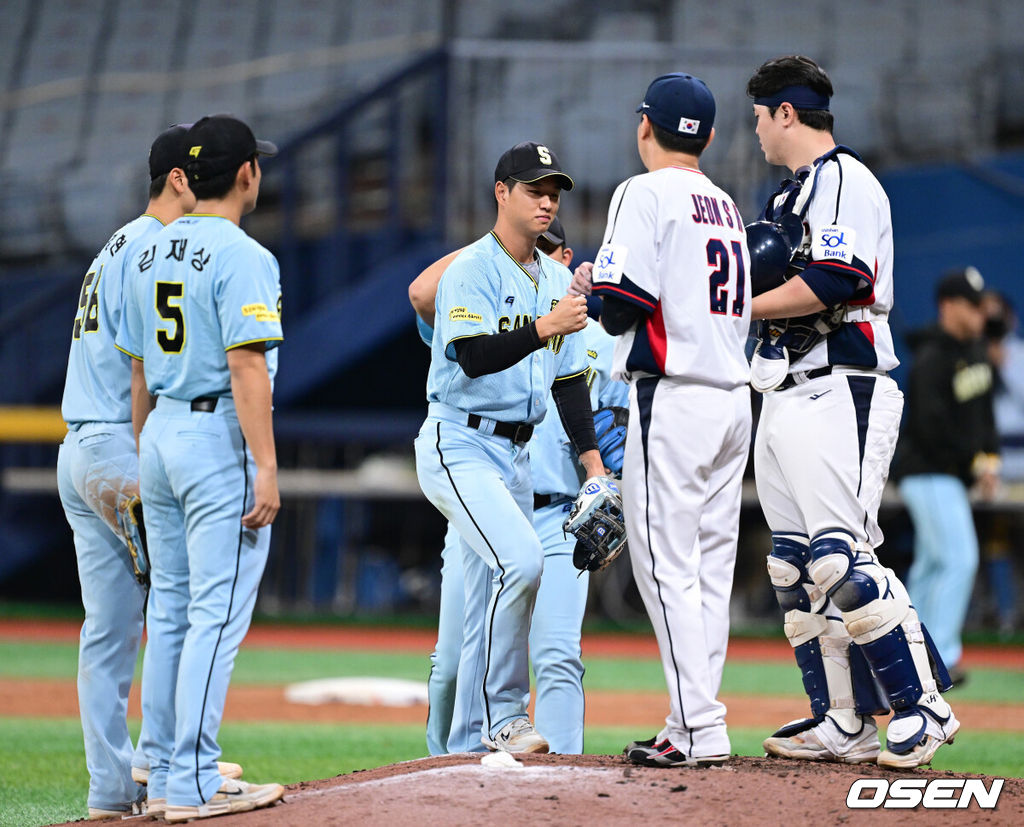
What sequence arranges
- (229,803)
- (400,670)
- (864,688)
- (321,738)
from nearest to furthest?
1. (229,803)
2. (864,688)
3. (321,738)
4. (400,670)

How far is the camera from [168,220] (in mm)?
4766

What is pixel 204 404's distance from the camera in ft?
13.4

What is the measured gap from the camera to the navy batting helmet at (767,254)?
174 inches

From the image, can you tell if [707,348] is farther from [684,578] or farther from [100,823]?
[100,823]

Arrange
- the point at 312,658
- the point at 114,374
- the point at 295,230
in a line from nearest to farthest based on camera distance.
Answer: the point at 114,374, the point at 312,658, the point at 295,230

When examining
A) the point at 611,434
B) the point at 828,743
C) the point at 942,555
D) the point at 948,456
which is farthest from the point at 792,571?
the point at 948,456

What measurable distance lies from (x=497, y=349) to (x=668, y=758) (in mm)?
1386

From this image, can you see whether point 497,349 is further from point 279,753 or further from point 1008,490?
point 1008,490

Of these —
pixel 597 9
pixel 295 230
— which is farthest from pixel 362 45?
pixel 295 230

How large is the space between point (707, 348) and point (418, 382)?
11204 millimetres

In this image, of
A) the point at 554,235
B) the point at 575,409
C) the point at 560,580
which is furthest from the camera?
the point at 554,235

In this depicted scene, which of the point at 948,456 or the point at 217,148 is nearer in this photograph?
the point at 217,148

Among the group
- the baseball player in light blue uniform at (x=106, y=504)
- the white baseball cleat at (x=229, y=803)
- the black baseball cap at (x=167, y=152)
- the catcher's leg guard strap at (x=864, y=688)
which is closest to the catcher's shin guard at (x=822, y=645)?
the catcher's leg guard strap at (x=864, y=688)

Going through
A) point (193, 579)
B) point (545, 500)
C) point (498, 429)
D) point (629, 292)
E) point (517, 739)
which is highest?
point (629, 292)
